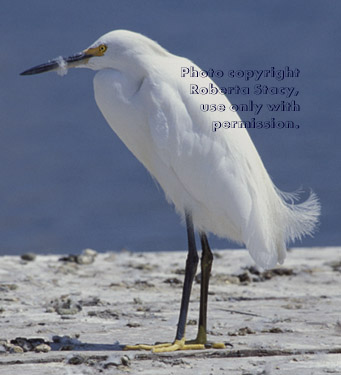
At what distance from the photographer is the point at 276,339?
5.32m

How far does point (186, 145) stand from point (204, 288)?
0.92 metres

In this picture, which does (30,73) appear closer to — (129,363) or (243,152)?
(243,152)

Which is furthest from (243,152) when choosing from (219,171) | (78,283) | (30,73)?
(78,283)

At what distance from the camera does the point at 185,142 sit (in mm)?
5270

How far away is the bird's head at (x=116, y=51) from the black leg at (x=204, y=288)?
1198 mm

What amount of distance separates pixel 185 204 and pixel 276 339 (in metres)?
1.01

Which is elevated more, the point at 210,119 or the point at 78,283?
the point at 210,119

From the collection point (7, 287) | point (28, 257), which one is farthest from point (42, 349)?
point (28, 257)

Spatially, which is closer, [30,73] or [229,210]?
[229,210]

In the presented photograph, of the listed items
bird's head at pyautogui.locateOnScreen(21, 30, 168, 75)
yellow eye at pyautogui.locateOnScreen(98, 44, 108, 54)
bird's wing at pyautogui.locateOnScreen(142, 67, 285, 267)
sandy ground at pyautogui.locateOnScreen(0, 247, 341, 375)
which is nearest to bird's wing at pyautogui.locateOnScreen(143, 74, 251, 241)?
bird's wing at pyautogui.locateOnScreen(142, 67, 285, 267)

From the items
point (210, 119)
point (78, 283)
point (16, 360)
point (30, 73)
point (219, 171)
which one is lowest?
point (16, 360)

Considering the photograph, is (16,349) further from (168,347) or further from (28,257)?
(28,257)

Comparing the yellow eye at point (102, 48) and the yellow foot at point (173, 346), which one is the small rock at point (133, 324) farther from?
the yellow eye at point (102, 48)

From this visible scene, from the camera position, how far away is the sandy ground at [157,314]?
15.0 ft
